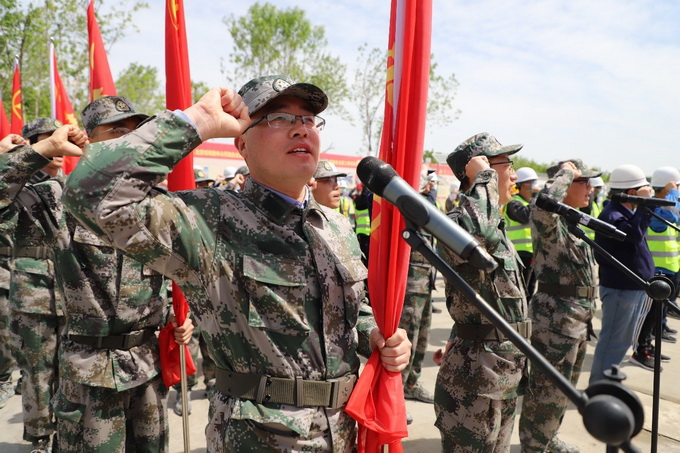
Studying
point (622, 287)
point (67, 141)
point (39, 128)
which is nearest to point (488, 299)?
point (67, 141)

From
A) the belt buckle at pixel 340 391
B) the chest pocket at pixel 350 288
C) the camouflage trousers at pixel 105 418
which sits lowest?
the camouflage trousers at pixel 105 418

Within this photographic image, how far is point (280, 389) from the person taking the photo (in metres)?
1.68

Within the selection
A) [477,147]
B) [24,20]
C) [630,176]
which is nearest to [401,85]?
[477,147]

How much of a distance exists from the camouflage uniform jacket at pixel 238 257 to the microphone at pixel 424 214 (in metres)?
0.50

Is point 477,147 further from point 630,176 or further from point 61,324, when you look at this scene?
point 61,324

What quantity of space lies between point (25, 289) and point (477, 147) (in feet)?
12.3

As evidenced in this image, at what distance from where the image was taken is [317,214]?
199cm

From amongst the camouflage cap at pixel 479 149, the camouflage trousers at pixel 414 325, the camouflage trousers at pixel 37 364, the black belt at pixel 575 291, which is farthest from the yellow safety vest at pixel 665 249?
the camouflage trousers at pixel 37 364

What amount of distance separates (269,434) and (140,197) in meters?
0.90

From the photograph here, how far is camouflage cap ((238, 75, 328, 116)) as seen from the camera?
1.79 m

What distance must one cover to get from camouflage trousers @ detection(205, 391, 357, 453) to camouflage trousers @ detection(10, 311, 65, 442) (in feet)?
9.03

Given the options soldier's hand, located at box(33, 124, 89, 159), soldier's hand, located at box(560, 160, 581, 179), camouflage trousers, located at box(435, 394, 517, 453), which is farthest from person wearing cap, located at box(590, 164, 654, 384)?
soldier's hand, located at box(33, 124, 89, 159)

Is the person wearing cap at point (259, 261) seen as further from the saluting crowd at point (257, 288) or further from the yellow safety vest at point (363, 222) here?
the yellow safety vest at point (363, 222)

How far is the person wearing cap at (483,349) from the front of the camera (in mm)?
3018
